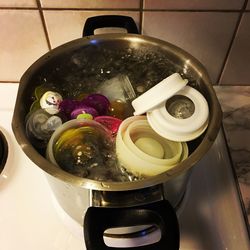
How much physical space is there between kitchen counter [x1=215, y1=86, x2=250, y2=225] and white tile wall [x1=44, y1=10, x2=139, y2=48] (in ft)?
0.72

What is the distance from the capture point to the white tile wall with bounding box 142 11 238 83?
0.57 metres

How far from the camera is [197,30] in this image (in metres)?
0.59

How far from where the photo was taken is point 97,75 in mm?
564

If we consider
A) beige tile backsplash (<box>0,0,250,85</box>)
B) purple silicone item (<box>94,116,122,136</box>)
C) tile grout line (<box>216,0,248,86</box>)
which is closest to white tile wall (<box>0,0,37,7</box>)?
beige tile backsplash (<box>0,0,250,85</box>)

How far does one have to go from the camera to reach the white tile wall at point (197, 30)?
567 millimetres

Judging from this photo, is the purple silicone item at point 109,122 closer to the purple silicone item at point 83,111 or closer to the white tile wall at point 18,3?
the purple silicone item at point 83,111

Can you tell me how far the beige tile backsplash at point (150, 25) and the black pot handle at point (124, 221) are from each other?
31 cm

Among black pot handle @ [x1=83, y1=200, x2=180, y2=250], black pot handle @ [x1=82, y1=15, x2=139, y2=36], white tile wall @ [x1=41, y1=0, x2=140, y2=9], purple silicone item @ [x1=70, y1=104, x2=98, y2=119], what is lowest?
black pot handle @ [x1=83, y1=200, x2=180, y2=250]

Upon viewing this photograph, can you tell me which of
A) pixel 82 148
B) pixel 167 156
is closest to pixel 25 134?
pixel 82 148

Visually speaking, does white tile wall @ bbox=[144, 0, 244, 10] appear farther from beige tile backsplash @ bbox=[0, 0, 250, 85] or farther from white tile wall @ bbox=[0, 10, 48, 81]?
white tile wall @ bbox=[0, 10, 48, 81]

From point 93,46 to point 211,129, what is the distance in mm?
224

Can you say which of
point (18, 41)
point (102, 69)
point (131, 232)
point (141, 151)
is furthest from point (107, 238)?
point (18, 41)

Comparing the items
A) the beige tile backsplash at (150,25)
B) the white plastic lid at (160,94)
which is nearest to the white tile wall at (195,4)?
the beige tile backsplash at (150,25)

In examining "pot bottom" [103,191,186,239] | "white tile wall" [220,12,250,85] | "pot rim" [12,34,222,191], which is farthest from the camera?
"white tile wall" [220,12,250,85]
